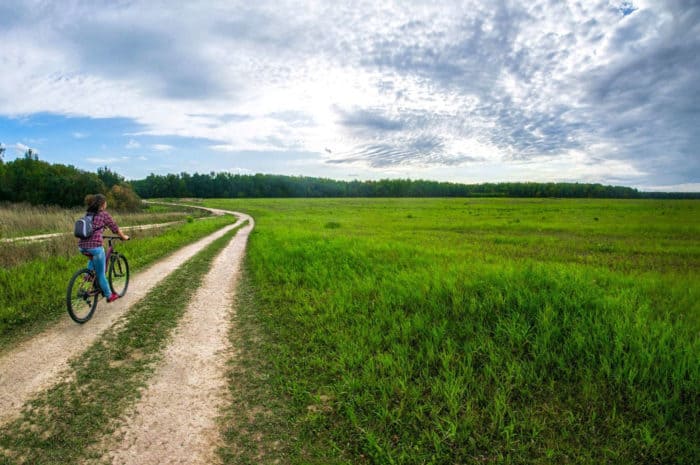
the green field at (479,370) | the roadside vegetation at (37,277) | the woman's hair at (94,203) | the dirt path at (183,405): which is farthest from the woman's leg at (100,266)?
the green field at (479,370)

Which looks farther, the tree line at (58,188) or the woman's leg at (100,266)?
the tree line at (58,188)

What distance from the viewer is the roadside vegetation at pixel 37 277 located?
6.57 meters

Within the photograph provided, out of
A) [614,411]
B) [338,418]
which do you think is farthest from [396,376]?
[614,411]

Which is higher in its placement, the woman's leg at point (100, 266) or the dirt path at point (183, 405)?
the woman's leg at point (100, 266)

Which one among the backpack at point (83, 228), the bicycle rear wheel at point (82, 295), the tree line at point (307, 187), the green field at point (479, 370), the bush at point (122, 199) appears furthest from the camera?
the tree line at point (307, 187)

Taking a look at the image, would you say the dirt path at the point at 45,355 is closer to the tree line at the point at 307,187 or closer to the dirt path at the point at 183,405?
the dirt path at the point at 183,405

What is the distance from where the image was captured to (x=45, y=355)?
5152mm

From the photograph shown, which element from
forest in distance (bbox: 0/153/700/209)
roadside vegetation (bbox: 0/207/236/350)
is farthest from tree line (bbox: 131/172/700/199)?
roadside vegetation (bbox: 0/207/236/350)

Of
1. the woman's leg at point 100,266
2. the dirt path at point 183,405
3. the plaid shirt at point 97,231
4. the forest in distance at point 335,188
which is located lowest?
the dirt path at point 183,405

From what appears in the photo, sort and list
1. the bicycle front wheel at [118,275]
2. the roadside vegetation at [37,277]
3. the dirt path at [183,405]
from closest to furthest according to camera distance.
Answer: the dirt path at [183,405], the roadside vegetation at [37,277], the bicycle front wheel at [118,275]

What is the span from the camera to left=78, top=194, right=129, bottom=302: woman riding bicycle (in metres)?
6.82

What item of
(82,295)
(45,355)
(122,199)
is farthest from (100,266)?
(122,199)

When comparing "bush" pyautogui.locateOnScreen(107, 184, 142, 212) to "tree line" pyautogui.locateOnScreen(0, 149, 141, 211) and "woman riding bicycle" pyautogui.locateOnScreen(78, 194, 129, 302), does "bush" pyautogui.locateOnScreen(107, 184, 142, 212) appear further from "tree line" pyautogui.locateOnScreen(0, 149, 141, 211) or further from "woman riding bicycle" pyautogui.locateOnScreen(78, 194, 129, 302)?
"woman riding bicycle" pyautogui.locateOnScreen(78, 194, 129, 302)

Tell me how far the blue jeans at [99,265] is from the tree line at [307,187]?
5499 inches
